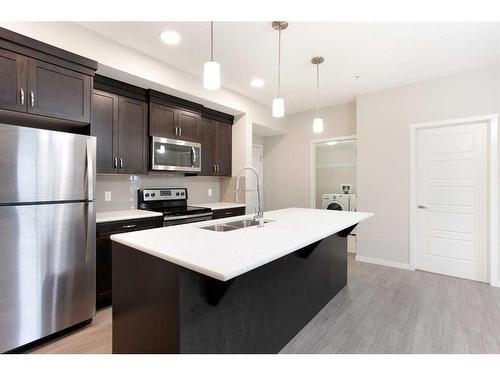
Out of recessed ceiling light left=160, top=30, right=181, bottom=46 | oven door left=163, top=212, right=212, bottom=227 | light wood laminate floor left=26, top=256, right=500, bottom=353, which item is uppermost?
recessed ceiling light left=160, top=30, right=181, bottom=46

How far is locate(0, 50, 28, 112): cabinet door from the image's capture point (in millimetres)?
1838

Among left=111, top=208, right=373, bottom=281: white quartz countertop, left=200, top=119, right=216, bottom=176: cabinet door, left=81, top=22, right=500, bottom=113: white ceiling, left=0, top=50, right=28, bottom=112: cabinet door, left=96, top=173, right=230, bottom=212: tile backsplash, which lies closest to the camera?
left=111, top=208, right=373, bottom=281: white quartz countertop

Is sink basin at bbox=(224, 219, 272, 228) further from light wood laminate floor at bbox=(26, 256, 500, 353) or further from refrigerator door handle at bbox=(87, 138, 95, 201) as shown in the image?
refrigerator door handle at bbox=(87, 138, 95, 201)

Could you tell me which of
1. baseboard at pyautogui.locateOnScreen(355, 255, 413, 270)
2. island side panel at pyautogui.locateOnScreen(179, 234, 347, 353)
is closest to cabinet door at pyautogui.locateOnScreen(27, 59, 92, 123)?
island side panel at pyautogui.locateOnScreen(179, 234, 347, 353)

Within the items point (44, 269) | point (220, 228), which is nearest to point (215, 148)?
point (220, 228)

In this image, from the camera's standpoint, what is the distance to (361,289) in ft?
9.78

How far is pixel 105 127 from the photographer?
2.74 m

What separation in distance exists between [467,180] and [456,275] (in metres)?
1.25

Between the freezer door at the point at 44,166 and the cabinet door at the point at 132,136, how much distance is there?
2.37ft

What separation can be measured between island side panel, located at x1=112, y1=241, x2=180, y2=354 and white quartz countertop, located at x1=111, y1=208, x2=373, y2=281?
0.08 m

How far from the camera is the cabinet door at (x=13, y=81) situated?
184 cm

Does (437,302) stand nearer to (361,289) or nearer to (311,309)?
(361,289)

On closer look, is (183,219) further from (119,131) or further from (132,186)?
(119,131)
